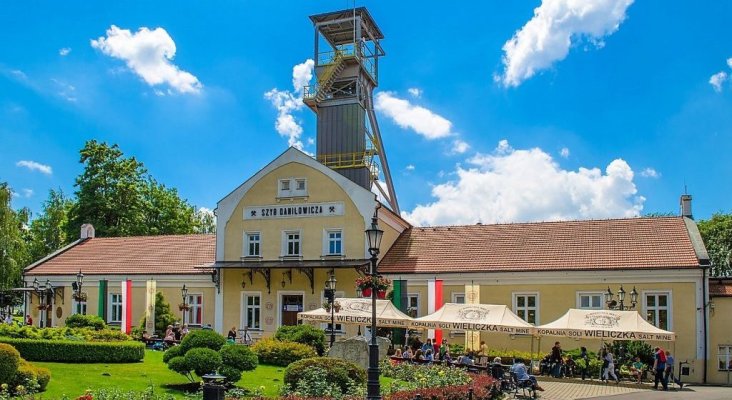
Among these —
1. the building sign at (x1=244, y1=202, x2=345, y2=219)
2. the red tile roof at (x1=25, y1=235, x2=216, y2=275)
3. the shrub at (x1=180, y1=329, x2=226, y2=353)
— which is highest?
the building sign at (x1=244, y1=202, x2=345, y2=219)

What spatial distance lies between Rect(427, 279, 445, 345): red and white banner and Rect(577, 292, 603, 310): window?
5.87 m

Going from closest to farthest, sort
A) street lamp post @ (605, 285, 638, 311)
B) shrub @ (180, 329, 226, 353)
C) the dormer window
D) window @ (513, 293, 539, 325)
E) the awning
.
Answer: shrub @ (180, 329, 226, 353) → the awning → street lamp post @ (605, 285, 638, 311) → window @ (513, 293, 539, 325) → the dormer window

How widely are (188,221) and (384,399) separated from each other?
47475mm

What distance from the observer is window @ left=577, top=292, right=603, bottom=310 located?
101 feet

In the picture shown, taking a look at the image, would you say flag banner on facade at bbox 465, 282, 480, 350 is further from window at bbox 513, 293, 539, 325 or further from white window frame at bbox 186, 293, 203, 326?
white window frame at bbox 186, 293, 203, 326

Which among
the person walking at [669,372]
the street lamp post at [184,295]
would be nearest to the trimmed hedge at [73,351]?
the street lamp post at [184,295]

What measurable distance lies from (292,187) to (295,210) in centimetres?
115

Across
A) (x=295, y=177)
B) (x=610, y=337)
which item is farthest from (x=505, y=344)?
(x=295, y=177)

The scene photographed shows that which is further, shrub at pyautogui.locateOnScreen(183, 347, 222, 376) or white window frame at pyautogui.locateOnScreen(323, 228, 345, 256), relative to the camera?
white window frame at pyautogui.locateOnScreen(323, 228, 345, 256)

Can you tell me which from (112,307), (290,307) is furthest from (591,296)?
(112,307)

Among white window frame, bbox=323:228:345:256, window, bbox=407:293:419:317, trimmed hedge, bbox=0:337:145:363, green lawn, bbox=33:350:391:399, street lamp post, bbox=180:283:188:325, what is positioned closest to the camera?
green lawn, bbox=33:350:391:399

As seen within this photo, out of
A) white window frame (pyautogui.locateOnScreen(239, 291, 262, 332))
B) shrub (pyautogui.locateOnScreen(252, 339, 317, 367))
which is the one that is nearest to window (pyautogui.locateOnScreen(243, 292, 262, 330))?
white window frame (pyautogui.locateOnScreen(239, 291, 262, 332))

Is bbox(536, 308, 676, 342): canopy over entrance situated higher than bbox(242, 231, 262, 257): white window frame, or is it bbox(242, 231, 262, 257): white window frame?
bbox(242, 231, 262, 257): white window frame

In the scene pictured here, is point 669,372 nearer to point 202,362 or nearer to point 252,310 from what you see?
point 202,362
